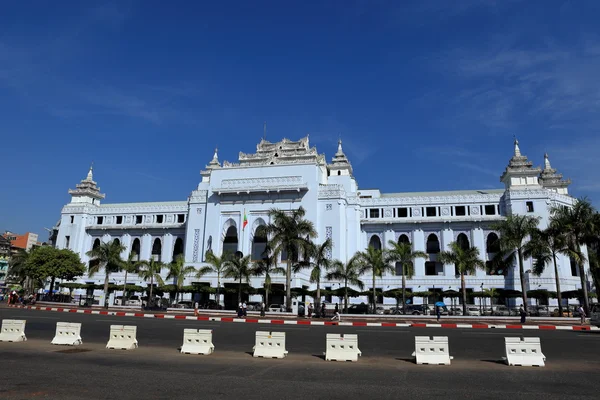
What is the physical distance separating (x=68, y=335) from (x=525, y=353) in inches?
573

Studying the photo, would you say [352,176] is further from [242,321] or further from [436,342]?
[436,342]

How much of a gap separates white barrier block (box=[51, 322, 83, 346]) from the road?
463 mm

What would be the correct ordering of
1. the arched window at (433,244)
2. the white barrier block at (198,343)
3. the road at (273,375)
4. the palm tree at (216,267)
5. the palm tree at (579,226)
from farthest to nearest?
the arched window at (433,244), the palm tree at (216,267), the palm tree at (579,226), the white barrier block at (198,343), the road at (273,375)

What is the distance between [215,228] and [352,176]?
25.9 meters

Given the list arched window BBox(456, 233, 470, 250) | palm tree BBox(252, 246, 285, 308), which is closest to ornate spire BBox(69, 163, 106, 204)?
palm tree BBox(252, 246, 285, 308)

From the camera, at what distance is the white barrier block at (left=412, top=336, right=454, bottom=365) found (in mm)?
12578

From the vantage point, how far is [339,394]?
858 centimetres

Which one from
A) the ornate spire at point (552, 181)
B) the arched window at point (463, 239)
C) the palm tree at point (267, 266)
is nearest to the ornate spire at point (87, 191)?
the palm tree at point (267, 266)

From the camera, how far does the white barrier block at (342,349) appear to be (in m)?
13.2

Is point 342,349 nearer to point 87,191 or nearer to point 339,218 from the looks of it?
point 339,218

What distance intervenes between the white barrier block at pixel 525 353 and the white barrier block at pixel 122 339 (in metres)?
11.6

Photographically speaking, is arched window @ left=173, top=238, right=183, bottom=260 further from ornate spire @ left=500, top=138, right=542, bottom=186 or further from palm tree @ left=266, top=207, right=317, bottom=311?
ornate spire @ left=500, top=138, right=542, bottom=186

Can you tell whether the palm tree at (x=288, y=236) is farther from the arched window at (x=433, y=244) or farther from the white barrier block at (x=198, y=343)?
the white barrier block at (x=198, y=343)

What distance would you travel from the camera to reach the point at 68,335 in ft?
51.2
